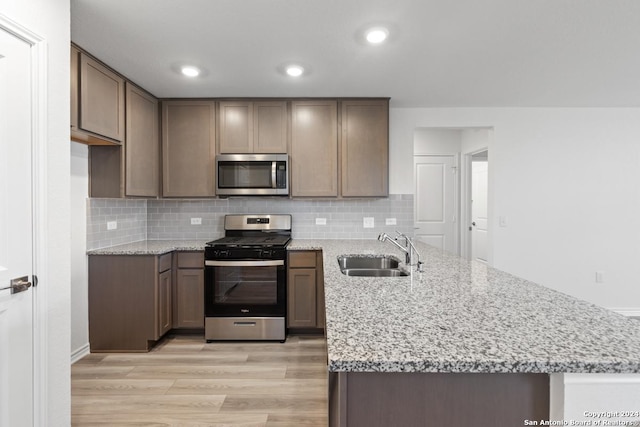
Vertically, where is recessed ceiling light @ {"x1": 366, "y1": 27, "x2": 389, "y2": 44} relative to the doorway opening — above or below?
above

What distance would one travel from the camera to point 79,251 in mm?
2646

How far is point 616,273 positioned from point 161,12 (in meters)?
4.86

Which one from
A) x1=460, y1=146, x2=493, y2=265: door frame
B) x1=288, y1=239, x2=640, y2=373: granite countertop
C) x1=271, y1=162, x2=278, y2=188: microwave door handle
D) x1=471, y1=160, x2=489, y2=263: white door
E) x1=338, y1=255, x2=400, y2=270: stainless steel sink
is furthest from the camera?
x1=471, y1=160, x2=489, y2=263: white door

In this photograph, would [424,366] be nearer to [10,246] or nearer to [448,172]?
[10,246]

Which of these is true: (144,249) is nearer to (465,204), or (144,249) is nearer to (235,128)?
(235,128)

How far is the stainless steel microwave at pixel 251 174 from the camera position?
3.19 metres

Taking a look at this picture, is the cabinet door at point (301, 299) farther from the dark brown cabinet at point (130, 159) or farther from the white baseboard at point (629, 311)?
the white baseboard at point (629, 311)

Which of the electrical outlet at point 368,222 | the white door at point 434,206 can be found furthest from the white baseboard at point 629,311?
the electrical outlet at point 368,222

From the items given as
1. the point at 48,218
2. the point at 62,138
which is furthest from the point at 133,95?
the point at 48,218

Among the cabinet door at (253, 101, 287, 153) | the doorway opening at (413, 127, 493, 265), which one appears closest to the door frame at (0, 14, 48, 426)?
the cabinet door at (253, 101, 287, 153)

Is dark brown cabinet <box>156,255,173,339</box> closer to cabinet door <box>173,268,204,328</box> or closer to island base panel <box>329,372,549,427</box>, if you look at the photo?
cabinet door <box>173,268,204,328</box>

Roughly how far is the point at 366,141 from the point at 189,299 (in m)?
2.26

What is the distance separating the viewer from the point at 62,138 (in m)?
1.59

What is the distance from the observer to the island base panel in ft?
2.61
